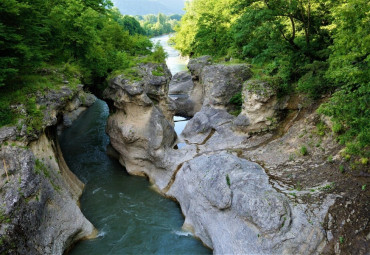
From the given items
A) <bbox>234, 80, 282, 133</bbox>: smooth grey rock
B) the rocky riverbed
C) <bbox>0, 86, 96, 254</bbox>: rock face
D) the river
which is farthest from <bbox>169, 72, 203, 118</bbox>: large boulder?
<bbox>0, 86, 96, 254</bbox>: rock face

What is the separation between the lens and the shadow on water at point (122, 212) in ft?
42.3

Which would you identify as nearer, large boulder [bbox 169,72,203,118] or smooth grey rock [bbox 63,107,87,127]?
smooth grey rock [bbox 63,107,87,127]

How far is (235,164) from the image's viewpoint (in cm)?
1382

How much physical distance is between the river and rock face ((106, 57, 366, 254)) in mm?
741

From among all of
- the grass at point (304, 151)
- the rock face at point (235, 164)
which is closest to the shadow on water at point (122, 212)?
the rock face at point (235, 164)

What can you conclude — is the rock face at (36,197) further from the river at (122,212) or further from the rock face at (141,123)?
the rock face at (141,123)

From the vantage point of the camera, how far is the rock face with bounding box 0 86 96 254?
9.66m

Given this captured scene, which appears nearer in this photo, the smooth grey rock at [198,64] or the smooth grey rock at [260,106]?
the smooth grey rock at [260,106]

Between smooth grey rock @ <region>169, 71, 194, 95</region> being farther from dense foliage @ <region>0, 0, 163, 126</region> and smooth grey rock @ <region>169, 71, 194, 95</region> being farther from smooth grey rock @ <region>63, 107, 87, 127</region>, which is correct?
smooth grey rock @ <region>63, 107, 87, 127</region>

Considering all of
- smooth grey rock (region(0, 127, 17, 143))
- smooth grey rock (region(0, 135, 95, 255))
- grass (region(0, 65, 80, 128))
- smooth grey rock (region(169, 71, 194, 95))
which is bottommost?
smooth grey rock (region(0, 135, 95, 255))

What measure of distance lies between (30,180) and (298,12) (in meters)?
16.6

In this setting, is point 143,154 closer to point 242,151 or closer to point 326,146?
point 242,151

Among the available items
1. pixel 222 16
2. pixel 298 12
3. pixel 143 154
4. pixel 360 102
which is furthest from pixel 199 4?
pixel 360 102

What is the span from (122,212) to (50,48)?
10.5 metres
